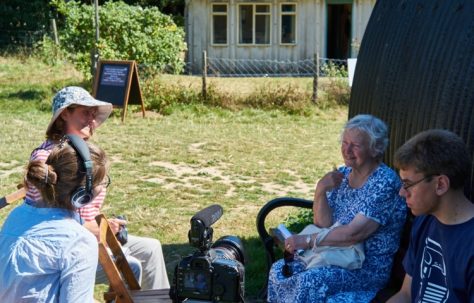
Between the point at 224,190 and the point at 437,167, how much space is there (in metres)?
6.21

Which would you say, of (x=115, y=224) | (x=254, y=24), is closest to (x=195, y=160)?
(x=115, y=224)

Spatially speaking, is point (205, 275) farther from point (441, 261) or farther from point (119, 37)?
point (119, 37)

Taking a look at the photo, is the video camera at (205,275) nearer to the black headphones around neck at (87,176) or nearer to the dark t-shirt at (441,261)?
the black headphones around neck at (87,176)

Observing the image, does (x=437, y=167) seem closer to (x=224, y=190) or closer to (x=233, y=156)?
(x=224, y=190)

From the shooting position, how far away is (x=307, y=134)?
13.3 meters

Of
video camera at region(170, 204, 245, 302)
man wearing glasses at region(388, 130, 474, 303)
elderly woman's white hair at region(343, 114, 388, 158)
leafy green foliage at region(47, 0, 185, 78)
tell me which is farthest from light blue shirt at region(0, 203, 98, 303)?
leafy green foliage at region(47, 0, 185, 78)

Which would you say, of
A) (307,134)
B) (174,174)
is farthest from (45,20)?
(174,174)

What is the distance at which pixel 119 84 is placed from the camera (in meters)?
14.8

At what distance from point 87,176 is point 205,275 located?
0.61 m

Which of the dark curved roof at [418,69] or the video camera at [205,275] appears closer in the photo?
the video camera at [205,275]

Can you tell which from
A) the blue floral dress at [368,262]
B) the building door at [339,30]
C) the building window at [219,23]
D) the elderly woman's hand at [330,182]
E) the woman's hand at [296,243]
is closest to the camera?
the blue floral dress at [368,262]

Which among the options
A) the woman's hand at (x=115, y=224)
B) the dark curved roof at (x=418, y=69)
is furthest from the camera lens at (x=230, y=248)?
the dark curved roof at (x=418, y=69)

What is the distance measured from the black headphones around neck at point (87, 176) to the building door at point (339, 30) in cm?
2313

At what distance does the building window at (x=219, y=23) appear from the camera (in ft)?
79.6
